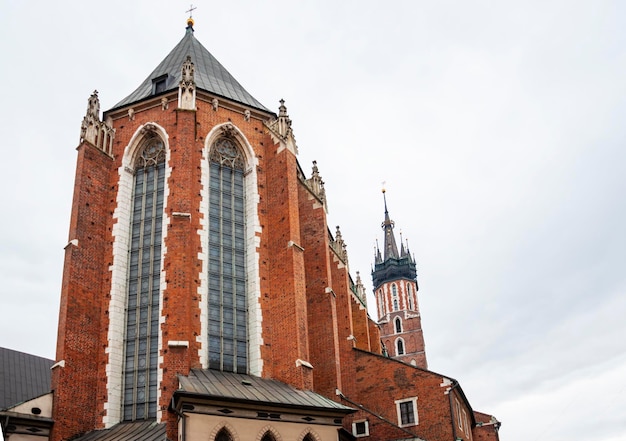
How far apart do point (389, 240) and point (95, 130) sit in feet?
213

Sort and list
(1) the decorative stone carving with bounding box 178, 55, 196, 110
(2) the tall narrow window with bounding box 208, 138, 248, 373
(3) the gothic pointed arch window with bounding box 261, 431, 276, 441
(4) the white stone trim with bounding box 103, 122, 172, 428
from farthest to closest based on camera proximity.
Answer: (1) the decorative stone carving with bounding box 178, 55, 196, 110
(2) the tall narrow window with bounding box 208, 138, 248, 373
(4) the white stone trim with bounding box 103, 122, 172, 428
(3) the gothic pointed arch window with bounding box 261, 431, 276, 441

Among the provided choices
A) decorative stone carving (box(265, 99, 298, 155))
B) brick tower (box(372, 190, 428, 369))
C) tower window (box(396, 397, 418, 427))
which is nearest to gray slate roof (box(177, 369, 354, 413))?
tower window (box(396, 397, 418, 427))

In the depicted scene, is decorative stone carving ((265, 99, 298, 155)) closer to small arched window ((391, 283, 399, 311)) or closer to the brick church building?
the brick church building

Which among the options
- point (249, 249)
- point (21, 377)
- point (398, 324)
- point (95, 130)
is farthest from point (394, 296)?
point (95, 130)

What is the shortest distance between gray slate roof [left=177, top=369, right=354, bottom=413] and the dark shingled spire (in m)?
11.5

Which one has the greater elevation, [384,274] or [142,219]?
[384,274]

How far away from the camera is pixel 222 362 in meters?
21.6

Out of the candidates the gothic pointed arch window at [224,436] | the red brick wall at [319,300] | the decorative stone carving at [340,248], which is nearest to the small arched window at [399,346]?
the decorative stone carving at [340,248]

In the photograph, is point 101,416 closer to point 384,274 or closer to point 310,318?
point 310,318

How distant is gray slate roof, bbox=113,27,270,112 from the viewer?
2666 cm

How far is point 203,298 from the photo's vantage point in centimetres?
2195

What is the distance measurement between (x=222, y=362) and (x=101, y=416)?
4223 mm

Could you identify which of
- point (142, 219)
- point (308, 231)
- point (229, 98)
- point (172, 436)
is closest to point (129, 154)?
point (142, 219)

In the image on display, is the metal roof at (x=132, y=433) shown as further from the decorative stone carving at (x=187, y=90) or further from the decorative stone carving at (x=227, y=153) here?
A: the decorative stone carving at (x=187, y=90)
